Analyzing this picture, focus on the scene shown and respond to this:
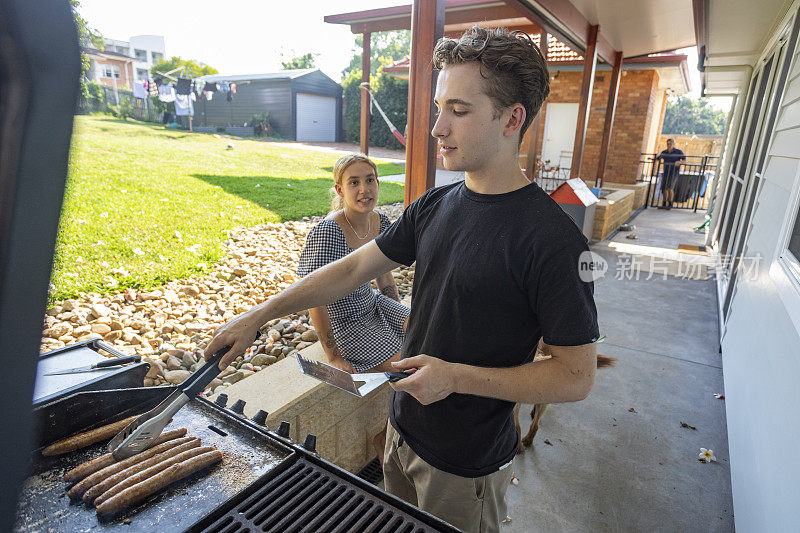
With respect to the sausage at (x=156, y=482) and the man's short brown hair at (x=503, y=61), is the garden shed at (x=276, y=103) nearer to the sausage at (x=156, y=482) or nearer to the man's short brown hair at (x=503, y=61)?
the man's short brown hair at (x=503, y=61)

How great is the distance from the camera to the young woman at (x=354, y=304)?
2582 millimetres

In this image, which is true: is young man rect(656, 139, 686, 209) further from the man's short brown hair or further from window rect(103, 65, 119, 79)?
window rect(103, 65, 119, 79)

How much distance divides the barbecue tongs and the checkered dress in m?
1.41

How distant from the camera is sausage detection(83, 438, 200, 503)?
3.23 ft

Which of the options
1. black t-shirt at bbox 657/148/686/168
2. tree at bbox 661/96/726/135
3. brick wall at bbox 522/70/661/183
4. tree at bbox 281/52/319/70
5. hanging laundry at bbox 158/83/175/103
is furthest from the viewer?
tree at bbox 661/96/726/135

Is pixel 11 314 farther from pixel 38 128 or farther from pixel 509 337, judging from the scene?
pixel 509 337

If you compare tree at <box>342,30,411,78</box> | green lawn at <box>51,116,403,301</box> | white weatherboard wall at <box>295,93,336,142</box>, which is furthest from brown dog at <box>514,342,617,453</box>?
tree at <box>342,30,411,78</box>

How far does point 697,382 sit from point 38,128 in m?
4.60

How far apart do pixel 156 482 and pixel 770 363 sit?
2.59m

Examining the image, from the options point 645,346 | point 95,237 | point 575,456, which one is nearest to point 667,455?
point 575,456

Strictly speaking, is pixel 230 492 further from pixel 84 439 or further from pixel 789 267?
pixel 789 267

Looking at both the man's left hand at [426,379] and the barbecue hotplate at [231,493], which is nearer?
the barbecue hotplate at [231,493]

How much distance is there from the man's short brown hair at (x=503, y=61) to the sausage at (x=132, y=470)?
1.17 meters

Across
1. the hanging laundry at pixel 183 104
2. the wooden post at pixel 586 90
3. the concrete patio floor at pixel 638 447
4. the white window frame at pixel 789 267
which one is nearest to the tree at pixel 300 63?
the hanging laundry at pixel 183 104
